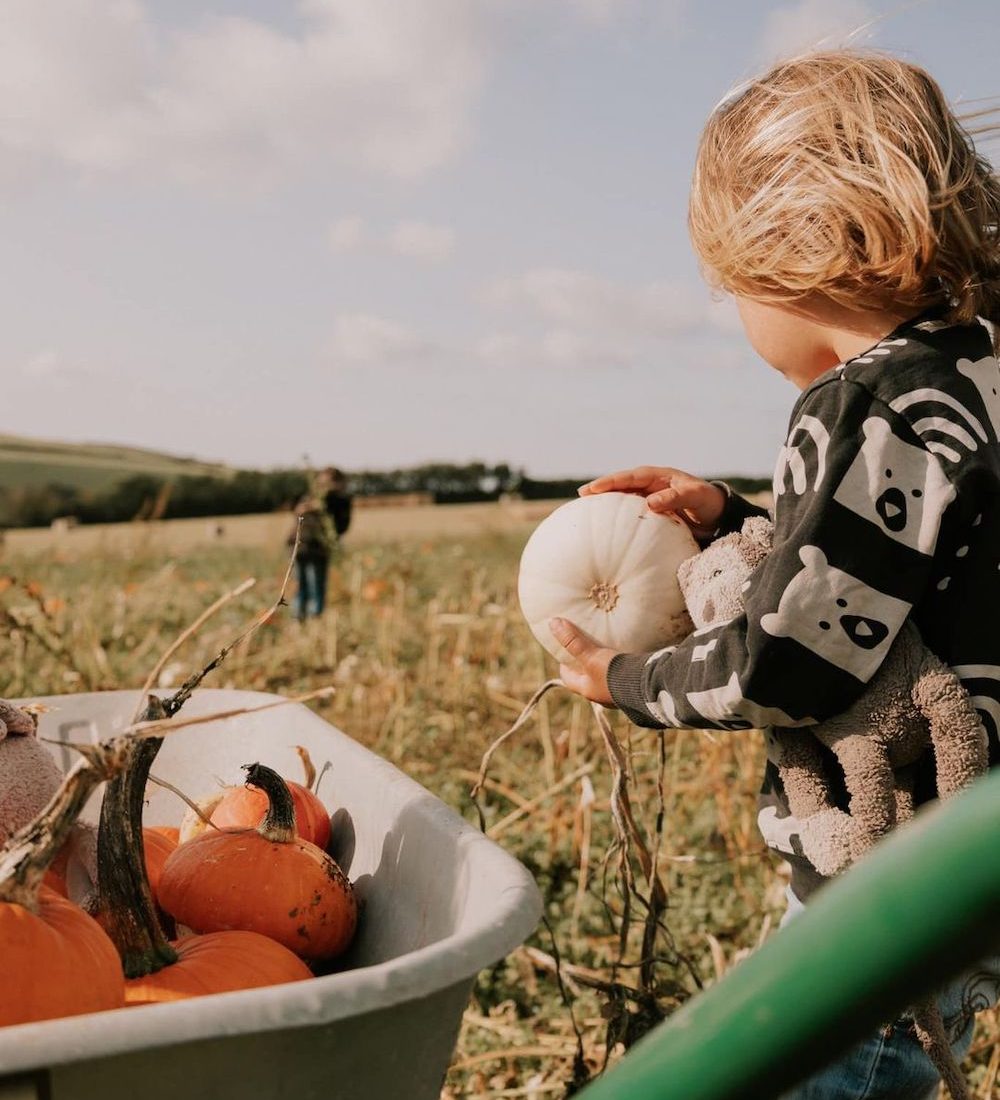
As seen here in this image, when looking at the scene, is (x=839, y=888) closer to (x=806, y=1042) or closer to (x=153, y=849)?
(x=806, y=1042)

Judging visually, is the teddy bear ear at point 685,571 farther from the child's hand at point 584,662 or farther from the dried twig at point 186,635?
the dried twig at point 186,635

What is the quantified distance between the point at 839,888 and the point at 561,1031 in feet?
8.23

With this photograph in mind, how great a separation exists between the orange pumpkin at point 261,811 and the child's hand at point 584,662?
40cm

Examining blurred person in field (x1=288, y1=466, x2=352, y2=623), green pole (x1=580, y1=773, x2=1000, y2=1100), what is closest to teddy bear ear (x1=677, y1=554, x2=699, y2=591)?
green pole (x1=580, y1=773, x2=1000, y2=1100)

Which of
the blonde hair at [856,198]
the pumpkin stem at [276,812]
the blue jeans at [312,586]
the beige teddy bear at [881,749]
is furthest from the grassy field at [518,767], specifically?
the blonde hair at [856,198]

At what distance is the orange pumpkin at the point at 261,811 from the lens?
147cm

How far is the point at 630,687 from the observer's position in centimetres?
155

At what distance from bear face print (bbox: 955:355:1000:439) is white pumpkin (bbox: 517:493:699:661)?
1.49 ft

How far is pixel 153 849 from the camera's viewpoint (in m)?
1.42

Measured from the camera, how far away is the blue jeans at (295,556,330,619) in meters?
8.48

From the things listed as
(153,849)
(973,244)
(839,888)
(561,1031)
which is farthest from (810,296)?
(561,1031)

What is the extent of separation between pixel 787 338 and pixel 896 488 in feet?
1.08

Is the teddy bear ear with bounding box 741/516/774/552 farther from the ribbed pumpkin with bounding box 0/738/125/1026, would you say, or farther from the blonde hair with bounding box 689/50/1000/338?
the ribbed pumpkin with bounding box 0/738/125/1026

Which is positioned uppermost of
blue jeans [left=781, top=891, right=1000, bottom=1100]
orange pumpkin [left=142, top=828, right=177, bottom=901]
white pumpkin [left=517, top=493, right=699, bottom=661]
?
white pumpkin [left=517, top=493, right=699, bottom=661]
